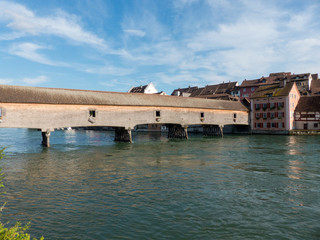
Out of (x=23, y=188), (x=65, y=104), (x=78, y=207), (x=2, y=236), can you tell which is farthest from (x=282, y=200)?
(x=65, y=104)

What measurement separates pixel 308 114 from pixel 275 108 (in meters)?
5.56

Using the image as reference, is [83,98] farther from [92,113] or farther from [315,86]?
[315,86]

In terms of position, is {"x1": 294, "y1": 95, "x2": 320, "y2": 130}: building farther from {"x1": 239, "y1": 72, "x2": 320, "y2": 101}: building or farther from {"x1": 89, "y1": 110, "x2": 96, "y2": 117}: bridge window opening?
{"x1": 89, "y1": 110, "x2": 96, "y2": 117}: bridge window opening

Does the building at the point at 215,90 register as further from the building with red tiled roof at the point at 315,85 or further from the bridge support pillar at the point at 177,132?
the bridge support pillar at the point at 177,132

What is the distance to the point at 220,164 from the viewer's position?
60.7ft

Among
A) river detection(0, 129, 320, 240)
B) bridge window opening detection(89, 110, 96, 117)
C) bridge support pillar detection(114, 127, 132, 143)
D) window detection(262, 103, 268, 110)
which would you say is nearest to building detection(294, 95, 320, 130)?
window detection(262, 103, 268, 110)

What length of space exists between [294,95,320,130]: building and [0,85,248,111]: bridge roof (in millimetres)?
17176

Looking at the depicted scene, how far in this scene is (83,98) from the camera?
3188 centimetres

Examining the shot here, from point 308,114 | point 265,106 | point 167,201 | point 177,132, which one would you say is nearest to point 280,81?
point 265,106

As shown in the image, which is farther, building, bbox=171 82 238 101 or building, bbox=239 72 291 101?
building, bbox=171 82 238 101

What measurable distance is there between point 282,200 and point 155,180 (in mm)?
6117

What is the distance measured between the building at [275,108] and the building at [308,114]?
1093 mm

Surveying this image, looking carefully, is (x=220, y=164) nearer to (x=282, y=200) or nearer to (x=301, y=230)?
(x=282, y=200)

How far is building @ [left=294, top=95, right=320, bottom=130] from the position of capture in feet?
152
